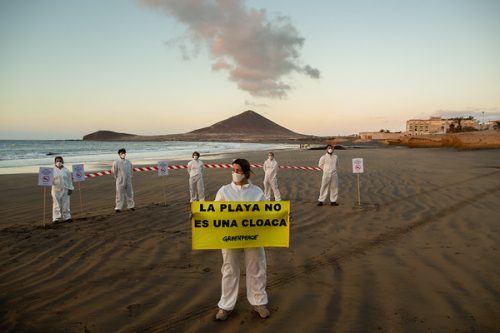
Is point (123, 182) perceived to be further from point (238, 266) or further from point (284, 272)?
point (238, 266)

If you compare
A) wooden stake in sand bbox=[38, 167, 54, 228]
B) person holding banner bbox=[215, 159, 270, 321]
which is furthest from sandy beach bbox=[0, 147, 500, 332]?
wooden stake in sand bbox=[38, 167, 54, 228]

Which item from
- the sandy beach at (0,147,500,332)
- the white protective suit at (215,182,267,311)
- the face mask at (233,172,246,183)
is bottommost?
the sandy beach at (0,147,500,332)

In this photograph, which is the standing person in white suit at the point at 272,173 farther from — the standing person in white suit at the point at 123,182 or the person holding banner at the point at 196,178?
the standing person in white suit at the point at 123,182

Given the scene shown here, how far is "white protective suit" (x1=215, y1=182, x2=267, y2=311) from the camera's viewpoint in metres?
4.37

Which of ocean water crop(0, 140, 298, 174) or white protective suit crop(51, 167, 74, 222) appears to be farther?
ocean water crop(0, 140, 298, 174)

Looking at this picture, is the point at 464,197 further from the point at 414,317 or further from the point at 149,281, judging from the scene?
the point at 149,281

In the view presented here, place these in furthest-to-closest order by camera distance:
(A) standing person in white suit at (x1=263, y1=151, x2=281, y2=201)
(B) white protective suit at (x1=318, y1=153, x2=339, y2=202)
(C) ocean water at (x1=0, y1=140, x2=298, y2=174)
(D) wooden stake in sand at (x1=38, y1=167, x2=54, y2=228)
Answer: (C) ocean water at (x1=0, y1=140, x2=298, y2=174) < (A) standing person in white suit at (x1=263, y1=151, x2=281, y2=201) < (B) white protective suit at (x1=318, y1=153, x2=339, y2=202) < (D) wooden stake in sand at (x1=38, y1=167, x2=54, y2=228)

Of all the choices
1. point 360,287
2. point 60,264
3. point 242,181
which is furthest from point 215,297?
point 60,264

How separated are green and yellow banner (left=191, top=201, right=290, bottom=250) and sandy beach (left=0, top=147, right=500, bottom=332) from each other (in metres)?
0.99

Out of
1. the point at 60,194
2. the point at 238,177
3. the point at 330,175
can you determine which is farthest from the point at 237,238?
the point at 330,175

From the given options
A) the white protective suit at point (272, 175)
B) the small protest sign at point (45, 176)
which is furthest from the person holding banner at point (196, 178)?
the small protest sign at point (45, 176)

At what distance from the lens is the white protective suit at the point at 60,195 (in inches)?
372

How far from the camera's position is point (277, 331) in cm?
418

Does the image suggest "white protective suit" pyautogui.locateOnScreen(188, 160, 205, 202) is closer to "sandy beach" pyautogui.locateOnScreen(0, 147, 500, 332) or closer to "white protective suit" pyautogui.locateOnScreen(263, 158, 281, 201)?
"sandy beach" pyautogui.locateOnScreen(0, 147, 500, 332)
